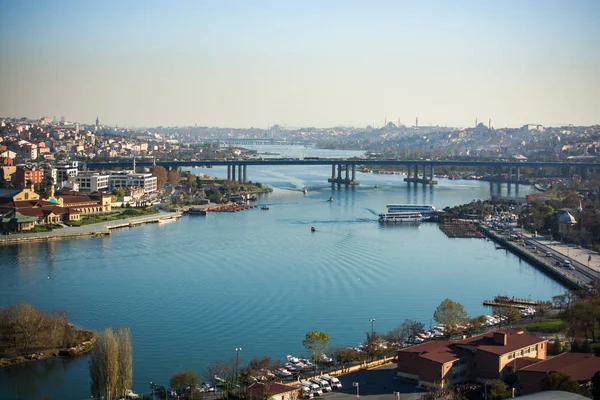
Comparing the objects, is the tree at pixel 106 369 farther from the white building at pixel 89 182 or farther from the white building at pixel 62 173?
the white building at pixel 62 173

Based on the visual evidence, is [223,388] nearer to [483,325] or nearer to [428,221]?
[483,325]

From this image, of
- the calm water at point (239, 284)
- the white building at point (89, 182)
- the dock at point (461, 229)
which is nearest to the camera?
the calm water at point (239, 284)

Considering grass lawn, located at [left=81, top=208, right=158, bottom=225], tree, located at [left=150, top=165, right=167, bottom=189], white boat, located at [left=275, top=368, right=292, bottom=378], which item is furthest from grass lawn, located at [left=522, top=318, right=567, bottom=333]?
tree, located at [left=150, top=165, right=167, bottom=189]

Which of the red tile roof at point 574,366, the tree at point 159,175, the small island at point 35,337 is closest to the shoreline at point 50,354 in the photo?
the small island at point 35,337

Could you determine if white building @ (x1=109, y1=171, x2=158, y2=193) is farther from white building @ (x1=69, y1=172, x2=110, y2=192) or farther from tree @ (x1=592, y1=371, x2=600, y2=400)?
tree @ (x1=592, y1=371, x2=600, y2=400)

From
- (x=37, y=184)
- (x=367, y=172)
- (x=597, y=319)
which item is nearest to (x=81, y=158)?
(x=37, y=184)
